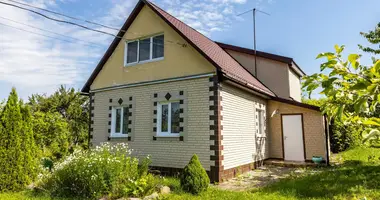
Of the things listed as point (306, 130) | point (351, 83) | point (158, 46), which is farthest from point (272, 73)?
point (351, 83)

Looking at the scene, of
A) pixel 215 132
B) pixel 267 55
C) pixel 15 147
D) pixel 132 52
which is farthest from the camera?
pixel 267 55

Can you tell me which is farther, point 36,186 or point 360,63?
point 36,186

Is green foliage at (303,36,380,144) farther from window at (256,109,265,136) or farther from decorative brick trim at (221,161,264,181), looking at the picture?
window at (256,109,265,136)

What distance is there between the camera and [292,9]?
732 cm

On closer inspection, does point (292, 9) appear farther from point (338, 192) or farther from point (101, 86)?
point (101, 86)

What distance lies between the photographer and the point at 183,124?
9.37m

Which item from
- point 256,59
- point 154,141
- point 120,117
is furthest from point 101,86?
point 256,59

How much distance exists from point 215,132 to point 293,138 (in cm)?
584

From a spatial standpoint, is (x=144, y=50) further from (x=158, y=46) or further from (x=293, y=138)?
(x=293, y=138)

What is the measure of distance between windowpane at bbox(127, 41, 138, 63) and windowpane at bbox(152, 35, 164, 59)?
1068 millimetres

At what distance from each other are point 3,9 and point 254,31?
12105 mm

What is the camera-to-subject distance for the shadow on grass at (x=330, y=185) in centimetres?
662

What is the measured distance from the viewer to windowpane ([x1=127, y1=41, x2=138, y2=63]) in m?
11.5

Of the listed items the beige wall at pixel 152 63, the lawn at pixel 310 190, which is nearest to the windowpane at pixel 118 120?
the beige wall at pixel 152 63
